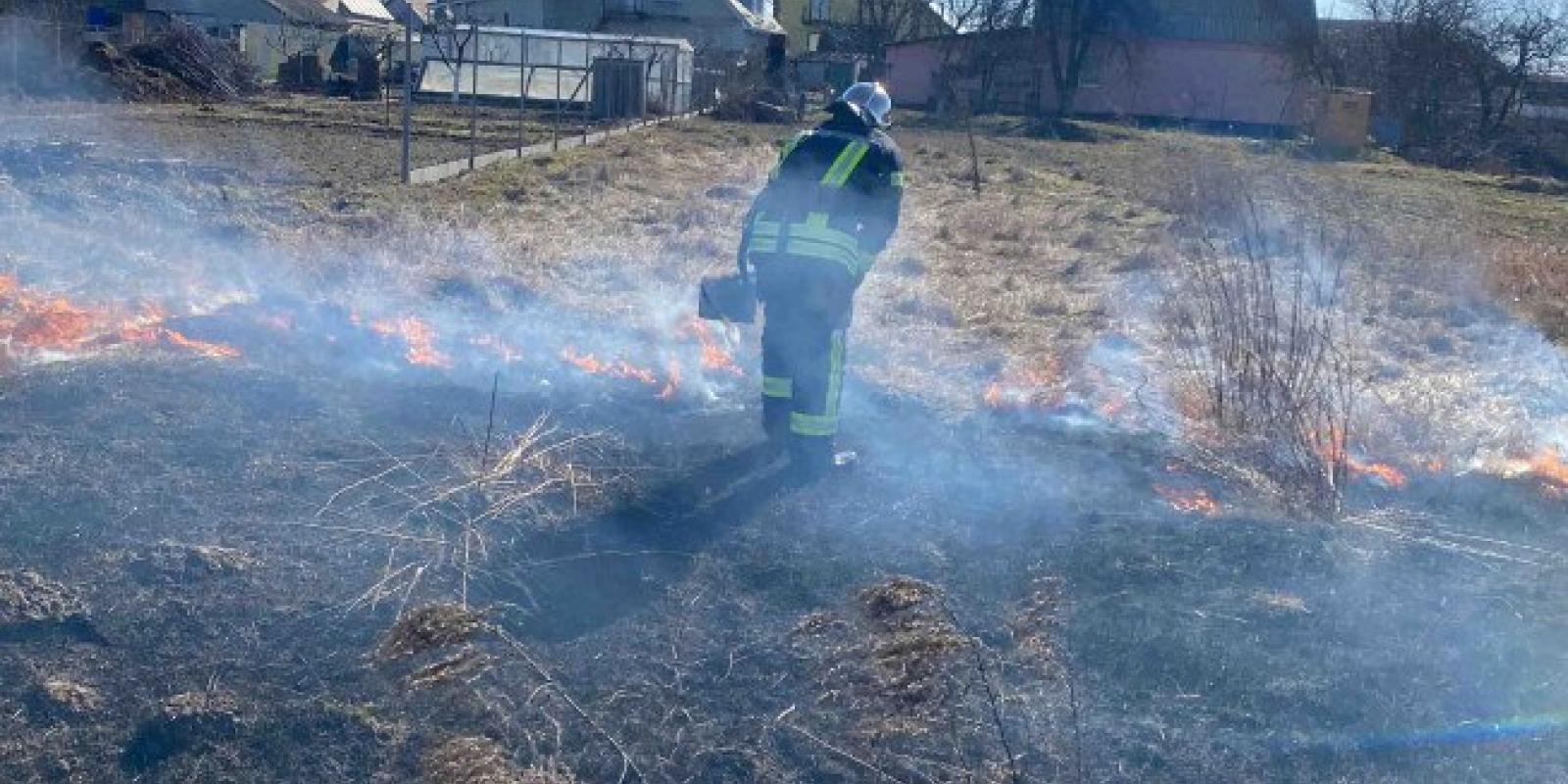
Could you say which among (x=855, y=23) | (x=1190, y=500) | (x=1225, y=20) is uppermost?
(x=1225, y=20)

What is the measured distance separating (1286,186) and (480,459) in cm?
1972

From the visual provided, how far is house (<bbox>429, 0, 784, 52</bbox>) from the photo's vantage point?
182 feet

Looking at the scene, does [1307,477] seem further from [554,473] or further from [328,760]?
[328,760]

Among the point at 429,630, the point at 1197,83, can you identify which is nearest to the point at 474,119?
the point at 429,630

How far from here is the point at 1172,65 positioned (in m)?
52.3

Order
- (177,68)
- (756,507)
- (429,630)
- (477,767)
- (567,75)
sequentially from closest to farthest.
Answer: (477,767), (429,630), (756,507), (177,68), (567,75)

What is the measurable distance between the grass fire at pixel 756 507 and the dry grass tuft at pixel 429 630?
24 mm

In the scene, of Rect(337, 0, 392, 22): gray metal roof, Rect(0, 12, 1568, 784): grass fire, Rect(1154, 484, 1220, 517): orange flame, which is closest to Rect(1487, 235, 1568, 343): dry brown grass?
Rect(0, 12, 1568, 784): grass fire

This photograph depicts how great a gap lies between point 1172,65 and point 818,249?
157ft

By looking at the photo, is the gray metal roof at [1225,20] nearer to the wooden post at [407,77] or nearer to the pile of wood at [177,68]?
the pile of wood at [177,68]

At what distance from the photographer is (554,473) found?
6539 mm

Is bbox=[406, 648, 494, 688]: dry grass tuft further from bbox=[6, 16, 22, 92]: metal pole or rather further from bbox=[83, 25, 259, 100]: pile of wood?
bbox=[83, 25, 259, 100]: pile of wood

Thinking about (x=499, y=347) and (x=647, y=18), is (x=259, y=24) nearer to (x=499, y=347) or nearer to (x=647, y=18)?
(x=647, y=18)

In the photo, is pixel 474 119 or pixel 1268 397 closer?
pixel 1268 397
